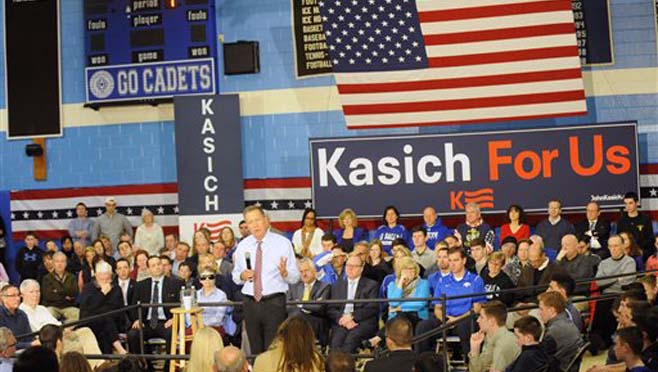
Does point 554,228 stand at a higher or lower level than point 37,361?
higher

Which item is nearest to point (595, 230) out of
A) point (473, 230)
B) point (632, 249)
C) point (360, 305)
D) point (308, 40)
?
point (632, 249)

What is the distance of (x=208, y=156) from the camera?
16141mm

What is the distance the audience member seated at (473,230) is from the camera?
1406 cm

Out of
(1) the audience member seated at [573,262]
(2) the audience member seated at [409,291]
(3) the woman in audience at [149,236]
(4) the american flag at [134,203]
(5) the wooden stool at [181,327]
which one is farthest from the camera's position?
(4) the american flag at [134,203]

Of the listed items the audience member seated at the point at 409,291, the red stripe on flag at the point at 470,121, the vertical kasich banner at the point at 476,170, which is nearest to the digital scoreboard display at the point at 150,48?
the vertical kasich banner at the point at 476,170

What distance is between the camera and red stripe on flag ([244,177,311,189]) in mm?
16344

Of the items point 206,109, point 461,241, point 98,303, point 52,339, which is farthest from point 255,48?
point 52,339

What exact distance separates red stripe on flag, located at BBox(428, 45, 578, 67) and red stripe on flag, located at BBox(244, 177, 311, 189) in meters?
2.81

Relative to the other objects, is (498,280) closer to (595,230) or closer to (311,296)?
(311,296)

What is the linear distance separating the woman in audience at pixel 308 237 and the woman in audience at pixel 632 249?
3850mm

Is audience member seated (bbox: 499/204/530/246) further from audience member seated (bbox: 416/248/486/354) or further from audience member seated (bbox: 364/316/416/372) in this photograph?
→ audience member seated (bbox: 364/316/416/372)

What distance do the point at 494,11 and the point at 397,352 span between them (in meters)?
7.53

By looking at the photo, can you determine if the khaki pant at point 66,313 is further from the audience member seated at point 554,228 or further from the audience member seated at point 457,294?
the audience member seated at point 554,228

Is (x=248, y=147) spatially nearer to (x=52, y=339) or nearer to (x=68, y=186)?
(x=68, y=186)
